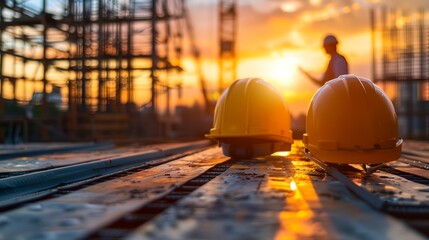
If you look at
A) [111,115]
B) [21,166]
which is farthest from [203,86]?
[21,166]

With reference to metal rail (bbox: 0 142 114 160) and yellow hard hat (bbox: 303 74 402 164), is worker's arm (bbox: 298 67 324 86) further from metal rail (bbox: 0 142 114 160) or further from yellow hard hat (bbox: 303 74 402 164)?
metal rail (bbox: 0 142 114 160)

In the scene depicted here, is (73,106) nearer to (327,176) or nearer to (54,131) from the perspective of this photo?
(54,131)

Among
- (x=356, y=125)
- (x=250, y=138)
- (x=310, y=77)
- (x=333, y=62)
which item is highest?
(x=333, y=62)

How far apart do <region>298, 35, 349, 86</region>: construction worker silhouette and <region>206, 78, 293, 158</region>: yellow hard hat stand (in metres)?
1.29

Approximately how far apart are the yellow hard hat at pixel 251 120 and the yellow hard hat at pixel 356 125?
2.40m

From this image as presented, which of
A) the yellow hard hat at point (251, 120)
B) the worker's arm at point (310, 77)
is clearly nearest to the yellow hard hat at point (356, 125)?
the worker's arm at point (310, 77)

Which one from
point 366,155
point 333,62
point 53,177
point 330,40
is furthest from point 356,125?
point 53,177

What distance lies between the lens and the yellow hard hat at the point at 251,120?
9.16 m

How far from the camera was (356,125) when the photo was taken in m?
6.47

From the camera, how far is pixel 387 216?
3797 mm

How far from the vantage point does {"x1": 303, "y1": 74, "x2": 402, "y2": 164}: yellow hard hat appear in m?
6.43

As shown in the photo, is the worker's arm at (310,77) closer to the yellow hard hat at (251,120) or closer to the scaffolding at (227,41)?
the yellow hard hat at (251,120)

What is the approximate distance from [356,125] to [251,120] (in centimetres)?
300

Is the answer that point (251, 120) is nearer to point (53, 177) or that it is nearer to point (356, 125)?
point (356, 125)
